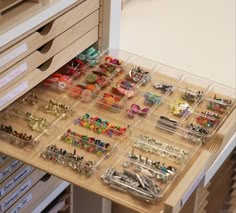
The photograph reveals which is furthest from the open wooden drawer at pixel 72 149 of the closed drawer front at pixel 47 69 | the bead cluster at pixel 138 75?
the bead cluster at pixel 138 75

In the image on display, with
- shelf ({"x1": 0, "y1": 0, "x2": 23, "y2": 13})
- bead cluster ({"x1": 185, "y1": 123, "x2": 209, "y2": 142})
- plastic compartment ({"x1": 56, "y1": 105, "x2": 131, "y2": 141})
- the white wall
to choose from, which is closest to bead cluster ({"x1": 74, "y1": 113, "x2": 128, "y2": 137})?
plastic compartment ({"x1": 56, "y1": 105, "x2": 131, "y2": 141})

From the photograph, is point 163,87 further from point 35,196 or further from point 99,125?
point 35,196

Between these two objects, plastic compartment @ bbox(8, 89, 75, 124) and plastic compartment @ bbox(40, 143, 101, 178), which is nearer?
plastic compartment @ bbox(40, 143, 101, 178)

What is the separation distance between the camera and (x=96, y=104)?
0.92 meters

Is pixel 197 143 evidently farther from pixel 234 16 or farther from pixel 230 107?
pixel 234 16

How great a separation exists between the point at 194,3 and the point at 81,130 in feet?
3.16

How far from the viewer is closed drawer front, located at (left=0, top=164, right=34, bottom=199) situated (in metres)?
0.98

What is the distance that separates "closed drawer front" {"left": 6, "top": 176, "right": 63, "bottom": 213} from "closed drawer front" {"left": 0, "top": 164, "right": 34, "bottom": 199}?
0.04m

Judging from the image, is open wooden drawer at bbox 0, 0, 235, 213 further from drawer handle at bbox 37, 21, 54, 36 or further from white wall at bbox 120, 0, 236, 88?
white wall at bbox 120, 0, 236, 88

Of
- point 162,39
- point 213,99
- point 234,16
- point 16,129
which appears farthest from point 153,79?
point 234,16

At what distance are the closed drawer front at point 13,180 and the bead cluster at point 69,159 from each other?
211mm

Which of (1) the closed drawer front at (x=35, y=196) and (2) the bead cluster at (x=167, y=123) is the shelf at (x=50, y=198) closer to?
Answer: (1) the closed drawer front at (x=35, y=196)

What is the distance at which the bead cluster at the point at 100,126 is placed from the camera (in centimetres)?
86

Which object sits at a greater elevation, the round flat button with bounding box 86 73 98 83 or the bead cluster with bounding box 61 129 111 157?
the round flat button with bounding box 86 73 98 83
